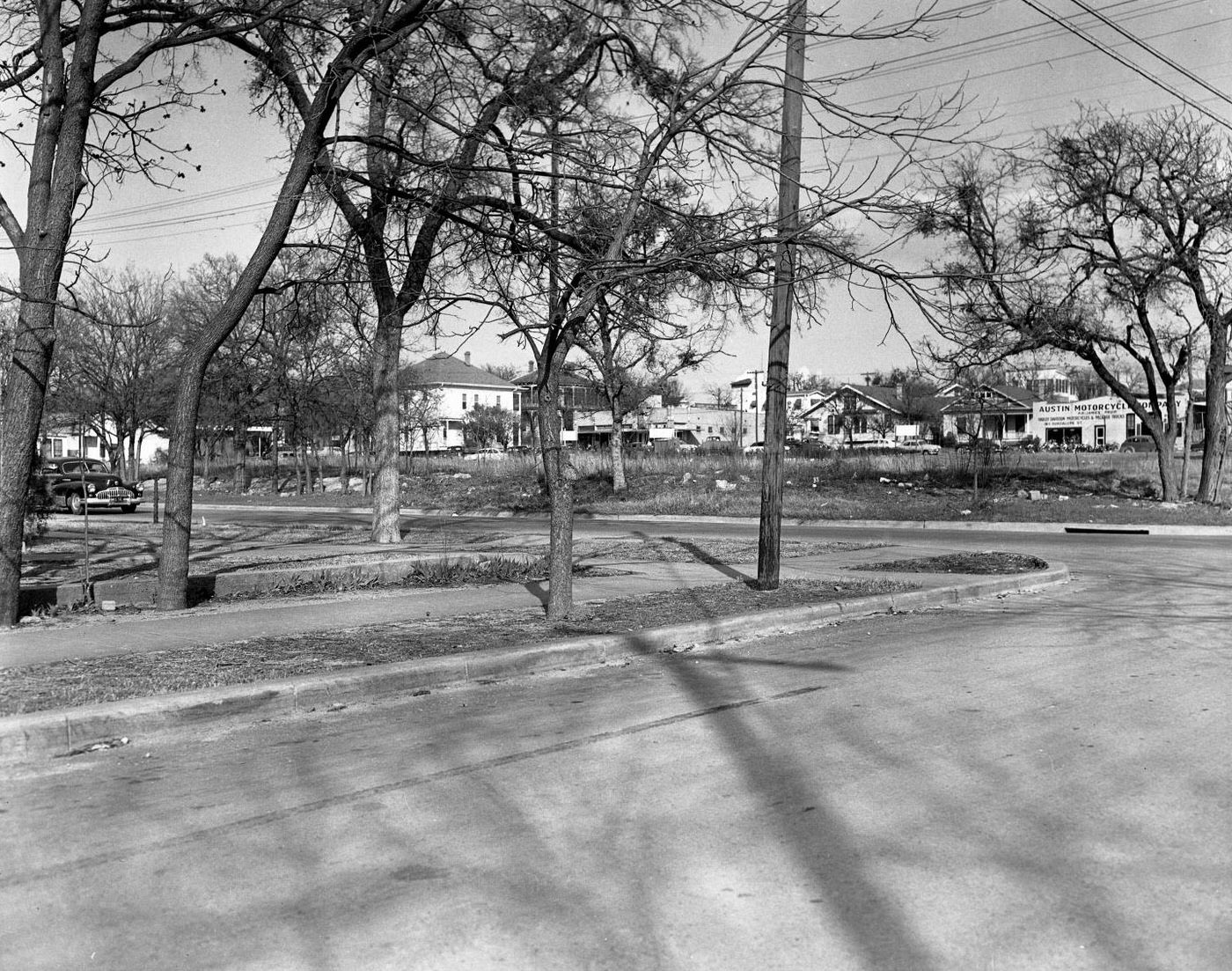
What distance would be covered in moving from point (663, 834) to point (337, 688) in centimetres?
353

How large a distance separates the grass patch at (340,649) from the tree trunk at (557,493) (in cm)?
24

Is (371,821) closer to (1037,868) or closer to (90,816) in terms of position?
(90,816)

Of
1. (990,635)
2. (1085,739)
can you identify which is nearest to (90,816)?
(1085,739)

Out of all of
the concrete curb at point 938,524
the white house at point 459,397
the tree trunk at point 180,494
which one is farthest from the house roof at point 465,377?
the tree trunk at point 180,494

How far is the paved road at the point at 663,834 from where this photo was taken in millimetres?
3752

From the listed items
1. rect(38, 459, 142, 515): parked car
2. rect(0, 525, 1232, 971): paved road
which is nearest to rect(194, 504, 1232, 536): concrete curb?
rect(38, 459, 142, 515): parked car

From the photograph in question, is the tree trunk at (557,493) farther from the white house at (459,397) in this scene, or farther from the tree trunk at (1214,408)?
the white house at (459,397)

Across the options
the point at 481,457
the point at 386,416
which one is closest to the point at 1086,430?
the point at 481,457

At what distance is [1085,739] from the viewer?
6371mm

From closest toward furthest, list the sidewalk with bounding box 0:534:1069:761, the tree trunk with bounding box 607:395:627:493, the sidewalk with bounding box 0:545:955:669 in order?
the sidewalk with bounding box 0:534:1069:761 < the sidewalk with bounding box 0:545:955:669 < the tree trunk with bounding box 607:395:627:493

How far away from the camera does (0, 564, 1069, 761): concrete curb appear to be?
254 inches

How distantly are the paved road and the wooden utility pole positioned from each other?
4872 millimetres

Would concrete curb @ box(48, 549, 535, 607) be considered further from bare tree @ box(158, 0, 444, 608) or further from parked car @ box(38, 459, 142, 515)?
parked car @ box(38, 459, 142, 515)

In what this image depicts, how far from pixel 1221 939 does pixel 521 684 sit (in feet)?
17.6
